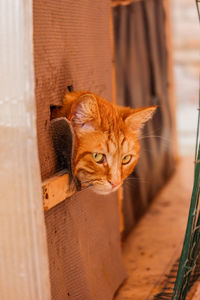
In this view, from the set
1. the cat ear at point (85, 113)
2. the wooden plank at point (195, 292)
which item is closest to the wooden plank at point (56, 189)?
the cat ear at point (85, 113)

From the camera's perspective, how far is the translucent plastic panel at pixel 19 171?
4.13 feet

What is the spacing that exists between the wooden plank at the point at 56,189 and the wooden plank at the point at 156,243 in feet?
2.93

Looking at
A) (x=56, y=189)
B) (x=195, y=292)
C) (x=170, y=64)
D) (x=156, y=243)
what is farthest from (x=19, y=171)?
(x=170, y=64)

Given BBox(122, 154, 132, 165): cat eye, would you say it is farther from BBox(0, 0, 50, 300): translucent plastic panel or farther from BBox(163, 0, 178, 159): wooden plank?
BBox(163, 0, 178, 159): wooden plank

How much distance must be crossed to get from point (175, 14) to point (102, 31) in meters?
6.76

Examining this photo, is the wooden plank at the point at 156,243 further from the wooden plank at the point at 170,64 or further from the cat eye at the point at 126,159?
the cat eye at the point at 126,159

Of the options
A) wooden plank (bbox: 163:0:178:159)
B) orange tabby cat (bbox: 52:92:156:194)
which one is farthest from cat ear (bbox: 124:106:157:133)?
wooden plank (bbox: 163:0:178:159)

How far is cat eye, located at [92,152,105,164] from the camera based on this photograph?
168cm

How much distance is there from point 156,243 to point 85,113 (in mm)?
1640

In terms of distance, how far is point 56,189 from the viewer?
1.61 m

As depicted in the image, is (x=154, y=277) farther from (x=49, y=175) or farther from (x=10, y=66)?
(x=10, y=66)

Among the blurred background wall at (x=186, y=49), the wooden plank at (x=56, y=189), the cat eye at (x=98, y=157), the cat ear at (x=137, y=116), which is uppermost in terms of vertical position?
the blurred background wall at (x=186, y=49)

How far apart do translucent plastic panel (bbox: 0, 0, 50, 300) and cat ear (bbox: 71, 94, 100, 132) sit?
1.08ft

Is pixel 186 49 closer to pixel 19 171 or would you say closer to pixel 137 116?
pixel 137 116
